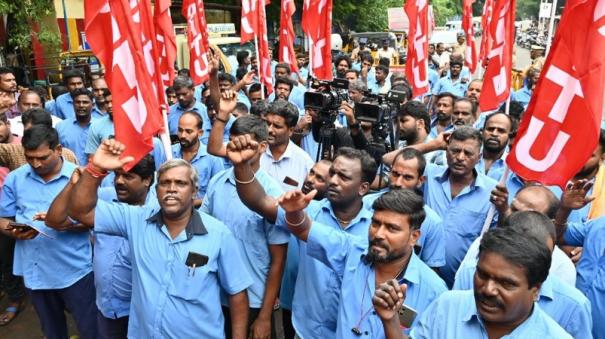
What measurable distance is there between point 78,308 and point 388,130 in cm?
286

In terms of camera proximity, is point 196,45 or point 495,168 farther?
point 196,45

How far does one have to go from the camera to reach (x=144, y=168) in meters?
3.31

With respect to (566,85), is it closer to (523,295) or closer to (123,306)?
(523,295)

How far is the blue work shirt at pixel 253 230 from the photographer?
119 inches

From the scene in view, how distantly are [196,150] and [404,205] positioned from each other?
8.07ft

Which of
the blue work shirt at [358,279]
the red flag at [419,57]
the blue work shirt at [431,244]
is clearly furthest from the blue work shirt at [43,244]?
the red flag at [419,57]

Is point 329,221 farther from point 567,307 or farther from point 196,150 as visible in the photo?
point 196,150

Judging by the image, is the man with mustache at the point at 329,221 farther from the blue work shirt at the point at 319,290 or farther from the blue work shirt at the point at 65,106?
the blue work shirt at the point at 65,106

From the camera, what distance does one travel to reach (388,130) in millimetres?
4824

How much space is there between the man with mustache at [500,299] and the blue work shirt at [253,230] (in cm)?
117

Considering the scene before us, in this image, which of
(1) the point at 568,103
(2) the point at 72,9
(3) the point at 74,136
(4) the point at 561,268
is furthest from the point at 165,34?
(2) the point at 72,9

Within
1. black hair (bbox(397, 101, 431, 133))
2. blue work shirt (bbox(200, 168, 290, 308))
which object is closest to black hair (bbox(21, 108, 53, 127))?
blue work shirt (bbox(200, 168, 290, 308))

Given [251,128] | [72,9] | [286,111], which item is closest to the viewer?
[251,128]

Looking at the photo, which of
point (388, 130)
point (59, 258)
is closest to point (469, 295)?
point (59, 258)
